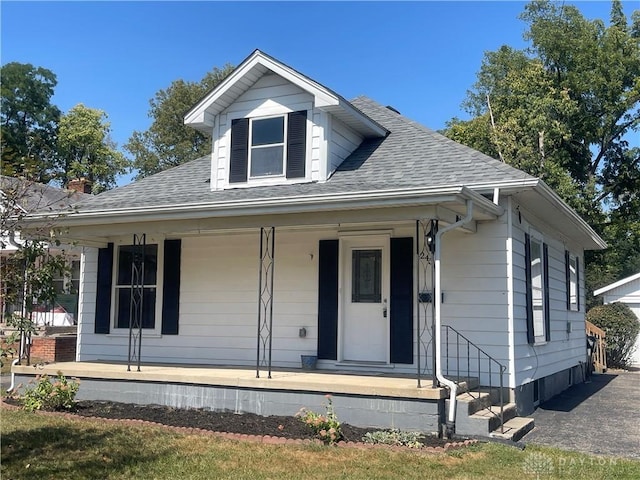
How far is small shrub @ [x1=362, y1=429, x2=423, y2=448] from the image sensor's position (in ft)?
21.6

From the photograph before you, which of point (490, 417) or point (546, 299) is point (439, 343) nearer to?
point (490, 417)

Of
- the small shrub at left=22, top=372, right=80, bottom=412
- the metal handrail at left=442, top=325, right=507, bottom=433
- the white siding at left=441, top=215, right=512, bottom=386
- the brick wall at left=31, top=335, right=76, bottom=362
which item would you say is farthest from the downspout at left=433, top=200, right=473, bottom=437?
the brick wall at left=31, top=335, right=76, bottom=362

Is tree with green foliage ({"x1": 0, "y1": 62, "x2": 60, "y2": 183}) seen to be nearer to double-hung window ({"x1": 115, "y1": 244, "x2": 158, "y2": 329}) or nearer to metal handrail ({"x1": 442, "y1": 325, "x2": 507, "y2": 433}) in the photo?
double-hung window ({"x1": 115, "y1": 244, "x2": 158, "y2": 329})

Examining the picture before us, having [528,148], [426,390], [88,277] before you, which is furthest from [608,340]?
[88,277]

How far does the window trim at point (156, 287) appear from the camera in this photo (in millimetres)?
10695

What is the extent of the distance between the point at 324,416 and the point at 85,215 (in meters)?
4.80

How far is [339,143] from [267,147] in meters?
1.24

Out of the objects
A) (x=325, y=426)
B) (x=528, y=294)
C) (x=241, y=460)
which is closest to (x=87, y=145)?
(x=528, y=294)

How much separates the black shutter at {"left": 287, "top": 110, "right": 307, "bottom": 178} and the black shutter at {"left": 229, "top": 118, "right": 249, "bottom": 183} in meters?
0.82

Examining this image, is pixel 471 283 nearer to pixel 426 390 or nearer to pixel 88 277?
pixel 426 390

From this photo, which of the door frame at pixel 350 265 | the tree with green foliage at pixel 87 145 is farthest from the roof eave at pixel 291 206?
the tree with green foliage at pixel 87 145

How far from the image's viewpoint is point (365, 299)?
9.30m

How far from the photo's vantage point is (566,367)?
1241 cm

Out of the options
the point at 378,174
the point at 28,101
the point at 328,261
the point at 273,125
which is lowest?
the point at 328,261
